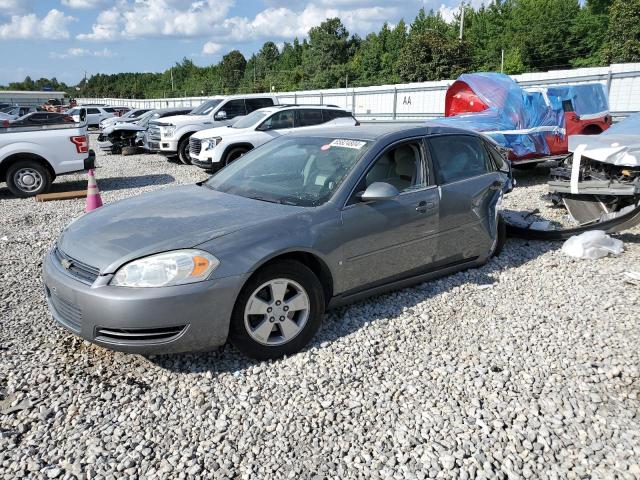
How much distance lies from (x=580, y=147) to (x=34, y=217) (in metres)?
8.45

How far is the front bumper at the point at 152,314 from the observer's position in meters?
3.01

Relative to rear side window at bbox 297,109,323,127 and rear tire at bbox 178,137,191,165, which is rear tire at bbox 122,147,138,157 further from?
rear side window at bbox 297,109,323,127

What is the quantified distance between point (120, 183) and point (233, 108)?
192 inches

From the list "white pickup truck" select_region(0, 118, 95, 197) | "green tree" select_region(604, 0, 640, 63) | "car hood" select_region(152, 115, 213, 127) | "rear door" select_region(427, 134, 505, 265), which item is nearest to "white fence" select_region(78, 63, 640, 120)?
"car hood" select_region(152, 115, 213, 127)

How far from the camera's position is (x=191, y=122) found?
→ 49.5 ft

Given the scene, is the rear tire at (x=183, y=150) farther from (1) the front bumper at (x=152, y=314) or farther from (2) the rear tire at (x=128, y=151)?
(1) the front bumper at (x=152, y=314)

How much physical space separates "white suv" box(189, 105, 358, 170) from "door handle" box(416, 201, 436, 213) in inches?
305

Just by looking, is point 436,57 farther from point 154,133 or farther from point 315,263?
point 315,263

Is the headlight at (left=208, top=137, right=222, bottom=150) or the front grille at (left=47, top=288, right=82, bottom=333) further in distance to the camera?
the headlight at (left=208, top=137, right=222, bottom=150)

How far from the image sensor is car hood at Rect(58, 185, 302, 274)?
321 centimetres

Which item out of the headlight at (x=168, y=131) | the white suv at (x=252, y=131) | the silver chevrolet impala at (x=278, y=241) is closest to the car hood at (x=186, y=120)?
the headlight at (x=168, y=131)

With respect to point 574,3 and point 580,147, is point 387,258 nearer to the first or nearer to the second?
point 580,147

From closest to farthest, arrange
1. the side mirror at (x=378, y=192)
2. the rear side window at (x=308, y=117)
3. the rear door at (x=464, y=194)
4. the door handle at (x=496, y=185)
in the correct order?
1. the side mirror at (x=378, y=192)
2. the rear door at (x=464, y=194)
3. the door handle at (x=496, y=185)
4. the rear side window at (x=308, y=117)

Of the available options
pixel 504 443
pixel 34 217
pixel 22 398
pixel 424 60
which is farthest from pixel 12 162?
pixel 424 60
